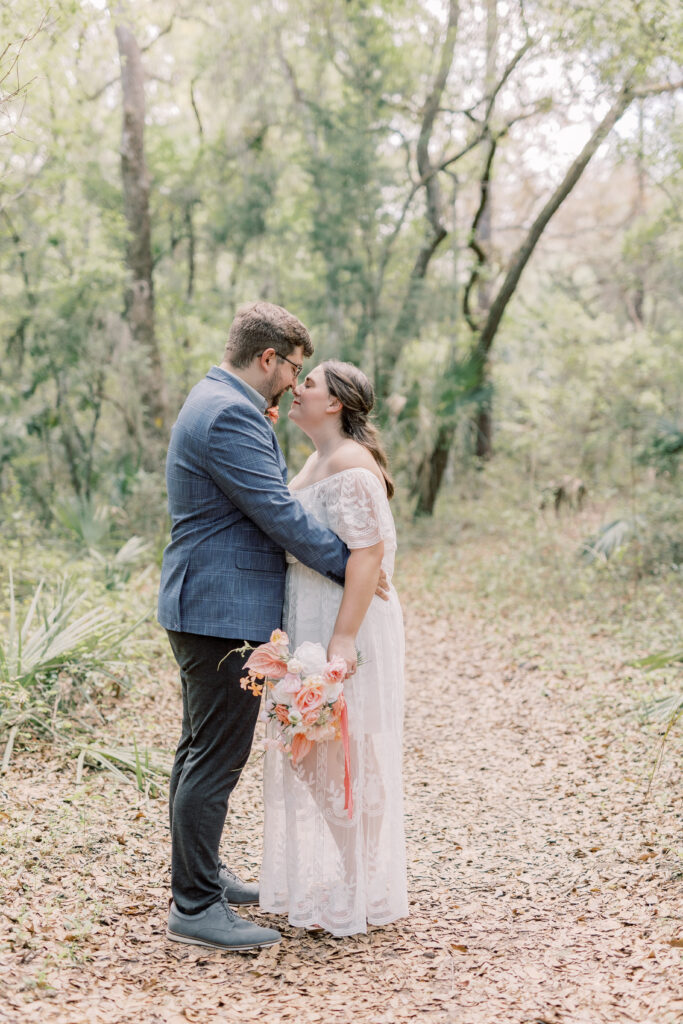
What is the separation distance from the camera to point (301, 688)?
2783 mm

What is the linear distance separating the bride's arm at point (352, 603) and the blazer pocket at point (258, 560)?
0.25 meters

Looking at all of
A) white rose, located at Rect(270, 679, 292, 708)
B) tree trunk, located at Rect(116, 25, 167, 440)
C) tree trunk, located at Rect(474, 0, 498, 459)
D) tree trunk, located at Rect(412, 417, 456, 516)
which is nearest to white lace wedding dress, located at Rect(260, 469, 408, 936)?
white rose, located at Rect(270, 679, 292, 708)

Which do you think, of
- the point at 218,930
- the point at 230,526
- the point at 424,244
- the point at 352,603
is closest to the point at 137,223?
the point at 424,244

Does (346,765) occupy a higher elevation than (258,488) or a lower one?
lower

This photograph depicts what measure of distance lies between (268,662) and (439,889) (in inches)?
57.6

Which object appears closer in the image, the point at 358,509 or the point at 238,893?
the point at 358,509

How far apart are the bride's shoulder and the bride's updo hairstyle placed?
5 centimetres

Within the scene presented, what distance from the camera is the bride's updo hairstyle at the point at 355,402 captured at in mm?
3129

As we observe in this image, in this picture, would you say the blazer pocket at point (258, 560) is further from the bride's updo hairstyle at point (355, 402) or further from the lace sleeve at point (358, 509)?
the bride's updo hairstyle at point (355, 402)

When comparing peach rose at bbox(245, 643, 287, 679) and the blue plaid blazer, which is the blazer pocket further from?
peach rose at bbox(245, 643, 287, 679)

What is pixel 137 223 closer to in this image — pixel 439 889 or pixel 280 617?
pixel 280 617

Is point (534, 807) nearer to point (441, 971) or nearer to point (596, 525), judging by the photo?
point (441, 971)

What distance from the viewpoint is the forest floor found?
2629 mm

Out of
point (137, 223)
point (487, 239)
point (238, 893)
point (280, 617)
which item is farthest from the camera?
point (487, 239)
